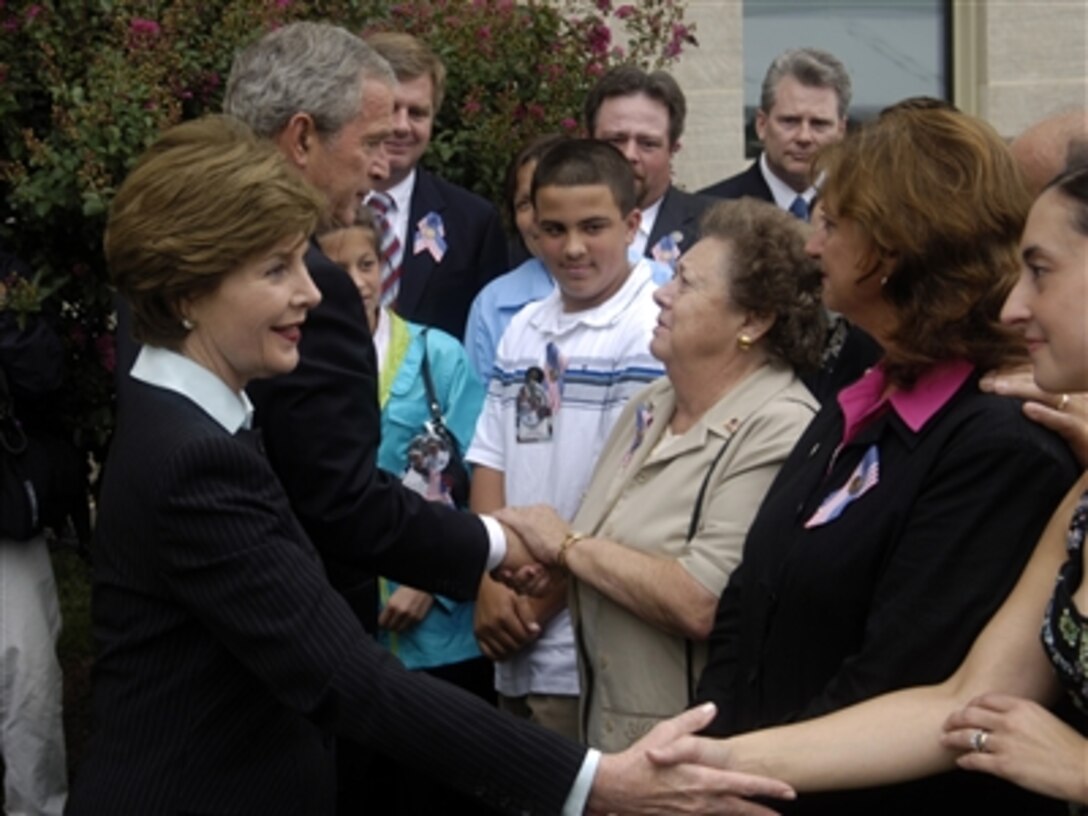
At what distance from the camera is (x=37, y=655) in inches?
225

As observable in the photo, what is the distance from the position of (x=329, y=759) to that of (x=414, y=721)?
31 cm

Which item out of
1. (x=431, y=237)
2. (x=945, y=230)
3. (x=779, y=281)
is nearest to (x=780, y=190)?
(x=431, y=237)

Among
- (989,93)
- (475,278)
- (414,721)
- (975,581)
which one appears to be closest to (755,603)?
(975,581)

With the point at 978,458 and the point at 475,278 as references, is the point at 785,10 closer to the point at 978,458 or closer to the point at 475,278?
the point at 475,278

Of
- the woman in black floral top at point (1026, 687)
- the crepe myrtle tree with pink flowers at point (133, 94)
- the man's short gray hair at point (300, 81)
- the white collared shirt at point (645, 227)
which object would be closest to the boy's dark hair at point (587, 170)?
the white collared shirt at point (645, 227)

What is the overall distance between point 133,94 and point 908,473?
3368mm

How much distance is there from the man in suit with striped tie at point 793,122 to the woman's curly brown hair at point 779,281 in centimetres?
243

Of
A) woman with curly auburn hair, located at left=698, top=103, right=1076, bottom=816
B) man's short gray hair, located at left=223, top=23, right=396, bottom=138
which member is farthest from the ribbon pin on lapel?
woman with curly auburn hair, located at left=698, top=103, right=1076, bottom=816

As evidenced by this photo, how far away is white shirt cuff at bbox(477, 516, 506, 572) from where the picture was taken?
4.20m

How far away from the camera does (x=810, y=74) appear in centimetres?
666

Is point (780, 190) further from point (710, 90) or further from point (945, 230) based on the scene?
point (945, 230)

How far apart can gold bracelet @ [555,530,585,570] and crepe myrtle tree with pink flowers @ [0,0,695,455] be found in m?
2.14

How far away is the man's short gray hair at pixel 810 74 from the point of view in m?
6.67

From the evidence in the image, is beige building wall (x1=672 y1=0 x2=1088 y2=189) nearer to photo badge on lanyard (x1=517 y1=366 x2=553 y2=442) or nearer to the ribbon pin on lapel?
the ribbon pin on lapel
